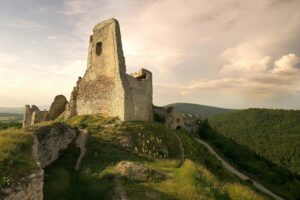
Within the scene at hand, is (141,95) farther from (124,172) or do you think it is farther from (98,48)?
(124,172)

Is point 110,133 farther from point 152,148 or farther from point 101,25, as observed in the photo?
point 101,25

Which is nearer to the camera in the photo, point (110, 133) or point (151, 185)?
point (151, 185)

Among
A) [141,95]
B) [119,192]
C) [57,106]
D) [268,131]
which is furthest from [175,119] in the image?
[268,131]

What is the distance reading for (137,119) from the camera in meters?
34.8

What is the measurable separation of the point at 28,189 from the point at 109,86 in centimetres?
2330

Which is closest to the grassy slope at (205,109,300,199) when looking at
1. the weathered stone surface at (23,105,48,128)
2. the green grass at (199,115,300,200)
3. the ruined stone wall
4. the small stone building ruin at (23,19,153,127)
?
the green grass at (199,115,300,200)

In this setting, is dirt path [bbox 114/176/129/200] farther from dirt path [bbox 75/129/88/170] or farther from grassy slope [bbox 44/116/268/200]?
dirt path [bbox 75/129/88/170]

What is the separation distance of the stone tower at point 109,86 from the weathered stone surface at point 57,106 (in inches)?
158

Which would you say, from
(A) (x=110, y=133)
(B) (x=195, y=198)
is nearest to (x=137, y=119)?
(A) (x=110, y=133)

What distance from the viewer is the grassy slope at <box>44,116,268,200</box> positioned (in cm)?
1792

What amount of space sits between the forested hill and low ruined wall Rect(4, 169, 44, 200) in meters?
90.9

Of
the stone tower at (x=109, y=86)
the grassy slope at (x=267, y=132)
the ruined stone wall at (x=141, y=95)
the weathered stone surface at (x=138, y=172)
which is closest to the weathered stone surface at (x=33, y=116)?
the stone tower at (x=109, y=86)

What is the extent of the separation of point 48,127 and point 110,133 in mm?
7163

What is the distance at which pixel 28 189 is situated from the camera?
1204 centimetres
